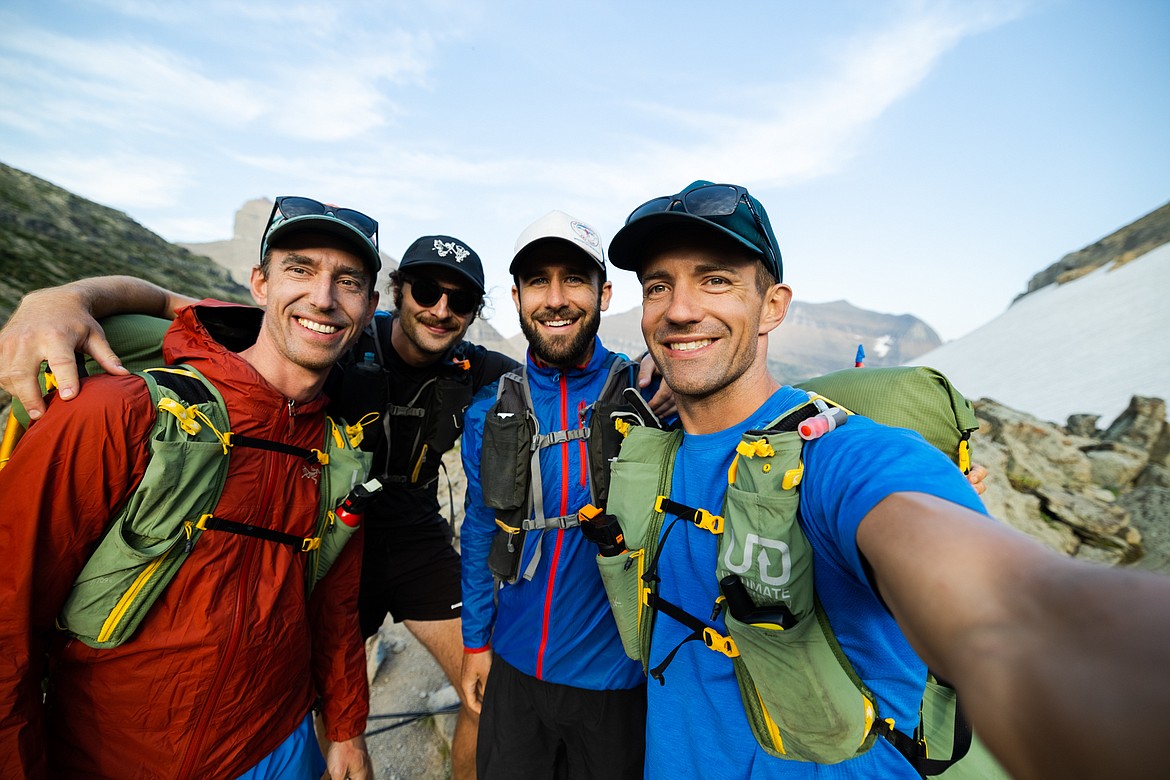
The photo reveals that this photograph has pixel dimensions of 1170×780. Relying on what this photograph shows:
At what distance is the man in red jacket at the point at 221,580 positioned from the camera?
1733 millimetres

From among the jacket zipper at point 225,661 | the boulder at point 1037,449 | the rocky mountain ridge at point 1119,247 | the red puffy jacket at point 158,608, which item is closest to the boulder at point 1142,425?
the boulder at point 1037,449

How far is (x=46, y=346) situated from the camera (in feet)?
6.15

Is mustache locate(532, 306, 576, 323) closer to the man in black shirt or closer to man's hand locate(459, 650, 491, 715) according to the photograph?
the man in black shirt

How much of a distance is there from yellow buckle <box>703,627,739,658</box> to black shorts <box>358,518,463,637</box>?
3.06 m

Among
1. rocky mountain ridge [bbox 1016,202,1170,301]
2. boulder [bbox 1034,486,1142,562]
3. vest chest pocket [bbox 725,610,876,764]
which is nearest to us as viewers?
vest chest pocket [bbox 725,610,876,764]

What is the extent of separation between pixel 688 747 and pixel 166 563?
242 cm

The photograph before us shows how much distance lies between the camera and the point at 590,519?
91.1 inches

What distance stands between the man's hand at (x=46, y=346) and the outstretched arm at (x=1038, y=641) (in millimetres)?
2956

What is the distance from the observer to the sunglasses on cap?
1969 mm

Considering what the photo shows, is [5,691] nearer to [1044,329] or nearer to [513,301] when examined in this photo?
[513,301]

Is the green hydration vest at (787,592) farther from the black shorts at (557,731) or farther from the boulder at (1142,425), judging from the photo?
the boulder at (1142,425)

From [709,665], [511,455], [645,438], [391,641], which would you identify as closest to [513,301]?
[511,455]

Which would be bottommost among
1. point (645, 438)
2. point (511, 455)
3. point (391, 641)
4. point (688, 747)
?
point (391, 641)

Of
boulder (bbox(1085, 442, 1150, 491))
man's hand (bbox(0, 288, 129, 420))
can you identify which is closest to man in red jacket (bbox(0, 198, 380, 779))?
man's hand (bbox(0, 288, 129, 420))
